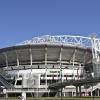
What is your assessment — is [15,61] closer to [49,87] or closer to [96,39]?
[49,87]

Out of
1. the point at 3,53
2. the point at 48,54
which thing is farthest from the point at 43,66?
the point at 3,53

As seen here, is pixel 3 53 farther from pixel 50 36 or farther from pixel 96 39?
pixel 96 39

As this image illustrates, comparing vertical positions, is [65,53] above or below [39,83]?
above

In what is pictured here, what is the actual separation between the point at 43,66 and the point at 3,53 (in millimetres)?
20686

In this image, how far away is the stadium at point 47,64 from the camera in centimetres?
15188

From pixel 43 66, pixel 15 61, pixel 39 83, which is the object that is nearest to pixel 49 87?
pixel 39 83

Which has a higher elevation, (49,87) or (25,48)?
(25,48)

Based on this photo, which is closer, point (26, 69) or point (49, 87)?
point (49, 87)

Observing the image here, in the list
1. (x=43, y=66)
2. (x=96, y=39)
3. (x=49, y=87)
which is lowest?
(x=49, y=87)

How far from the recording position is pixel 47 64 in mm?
163750

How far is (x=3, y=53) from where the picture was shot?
161625 millimetres

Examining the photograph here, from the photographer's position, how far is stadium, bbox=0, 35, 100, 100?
152m

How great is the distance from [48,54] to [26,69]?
13255mm

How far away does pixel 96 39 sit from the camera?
6407 inches
